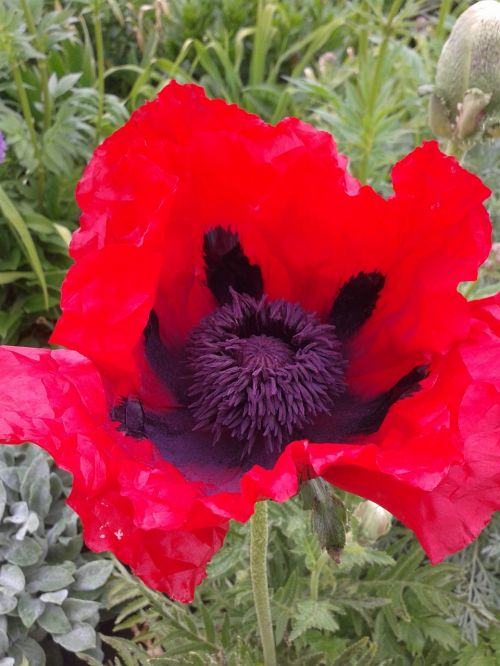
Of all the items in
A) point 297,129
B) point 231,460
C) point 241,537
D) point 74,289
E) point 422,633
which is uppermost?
point 297,129

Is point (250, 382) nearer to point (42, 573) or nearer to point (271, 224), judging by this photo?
point (271, 224)

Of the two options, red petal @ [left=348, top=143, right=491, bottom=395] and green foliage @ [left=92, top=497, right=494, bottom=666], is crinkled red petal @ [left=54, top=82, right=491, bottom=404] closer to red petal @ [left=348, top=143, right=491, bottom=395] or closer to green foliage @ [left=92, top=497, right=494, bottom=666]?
red petal @ [left=348, top=143, right=491, bottom=395]

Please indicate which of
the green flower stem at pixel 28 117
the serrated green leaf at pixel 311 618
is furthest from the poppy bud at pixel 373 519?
the green flower stem at pixel 28 117

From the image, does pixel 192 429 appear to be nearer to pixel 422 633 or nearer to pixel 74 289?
pixel 74 289

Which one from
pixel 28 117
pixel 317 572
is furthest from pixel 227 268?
pixel 28 117

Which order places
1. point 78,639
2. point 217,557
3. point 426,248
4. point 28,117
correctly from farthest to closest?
point 28,117 → point 78,639 → point 217,557 → point 426,248

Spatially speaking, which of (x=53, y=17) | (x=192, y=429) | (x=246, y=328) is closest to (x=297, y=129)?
(x=246, y=328)

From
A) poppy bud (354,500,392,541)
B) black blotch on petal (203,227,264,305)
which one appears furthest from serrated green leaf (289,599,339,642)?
black blotch on petal (203,227,264,305)
